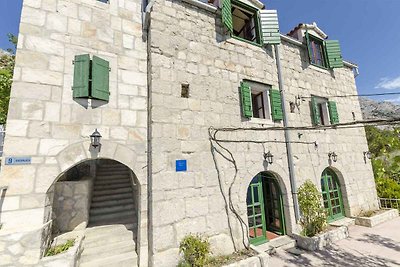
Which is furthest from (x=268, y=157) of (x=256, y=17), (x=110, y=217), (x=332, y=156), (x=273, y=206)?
(x=110, y=217)

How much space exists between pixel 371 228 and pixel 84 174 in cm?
1060

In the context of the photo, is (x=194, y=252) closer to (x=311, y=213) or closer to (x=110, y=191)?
(x=311, y=213)

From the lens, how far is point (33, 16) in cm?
425

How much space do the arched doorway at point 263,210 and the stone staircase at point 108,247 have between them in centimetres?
336

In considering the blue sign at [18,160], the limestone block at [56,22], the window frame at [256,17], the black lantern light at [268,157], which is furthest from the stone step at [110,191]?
the window frame at [256,17]

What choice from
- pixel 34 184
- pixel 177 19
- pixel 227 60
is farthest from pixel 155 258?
pixel 177 19

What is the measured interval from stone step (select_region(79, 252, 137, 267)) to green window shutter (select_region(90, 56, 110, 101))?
3.60m

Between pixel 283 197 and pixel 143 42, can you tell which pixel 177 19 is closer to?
pixel 143 42

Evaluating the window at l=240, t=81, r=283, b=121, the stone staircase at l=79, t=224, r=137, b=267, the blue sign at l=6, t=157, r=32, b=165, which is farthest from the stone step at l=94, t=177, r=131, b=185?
the window at l=240, t=81, r=283, b=121

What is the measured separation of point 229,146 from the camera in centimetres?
555

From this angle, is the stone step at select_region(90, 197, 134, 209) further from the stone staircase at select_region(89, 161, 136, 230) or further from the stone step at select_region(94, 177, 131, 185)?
the stone step at select_region(94, 177, 131, 185)

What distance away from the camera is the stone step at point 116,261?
13.8 feet

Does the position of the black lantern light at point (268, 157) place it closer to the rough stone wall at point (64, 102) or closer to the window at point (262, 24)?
the rough stone wall at point (64, 102)

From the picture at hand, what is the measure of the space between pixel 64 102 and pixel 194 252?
4248 millimetres
